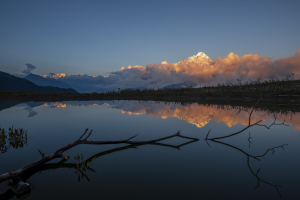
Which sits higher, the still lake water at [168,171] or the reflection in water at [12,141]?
the reflection in water at [12,141]

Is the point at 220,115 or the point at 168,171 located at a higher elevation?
the point at 220,115

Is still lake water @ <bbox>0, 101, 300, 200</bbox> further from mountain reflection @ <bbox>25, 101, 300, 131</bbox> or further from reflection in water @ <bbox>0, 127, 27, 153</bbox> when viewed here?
mountain reflection @ <bbox>25, 101, 300, 131</bbox>

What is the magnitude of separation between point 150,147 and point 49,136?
21.5 feet

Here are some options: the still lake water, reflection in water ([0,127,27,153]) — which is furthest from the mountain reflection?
reflection in water ([0,127,27,153])

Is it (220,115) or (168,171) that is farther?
(220,115)

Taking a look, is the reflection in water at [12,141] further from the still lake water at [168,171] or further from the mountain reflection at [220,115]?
the mountain reflection at [220,115]

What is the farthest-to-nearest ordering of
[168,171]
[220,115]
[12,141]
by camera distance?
1. [220,115]
2. [12,141]
3. [168,171]

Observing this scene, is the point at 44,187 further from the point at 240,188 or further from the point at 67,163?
the point at 240,188

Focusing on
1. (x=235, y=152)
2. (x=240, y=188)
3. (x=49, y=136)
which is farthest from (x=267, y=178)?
(x=49, y=136)

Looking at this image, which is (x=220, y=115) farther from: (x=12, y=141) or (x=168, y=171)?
(x=12, y=141)

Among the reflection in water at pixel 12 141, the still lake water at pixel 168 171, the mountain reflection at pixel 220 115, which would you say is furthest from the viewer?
the mountain reflection at pixel 220 115

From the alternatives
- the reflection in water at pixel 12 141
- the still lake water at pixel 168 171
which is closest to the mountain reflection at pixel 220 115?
the still lake water at pixel 168 171

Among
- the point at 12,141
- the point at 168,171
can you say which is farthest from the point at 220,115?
the point at 12,141

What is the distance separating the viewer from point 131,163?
234 inches
